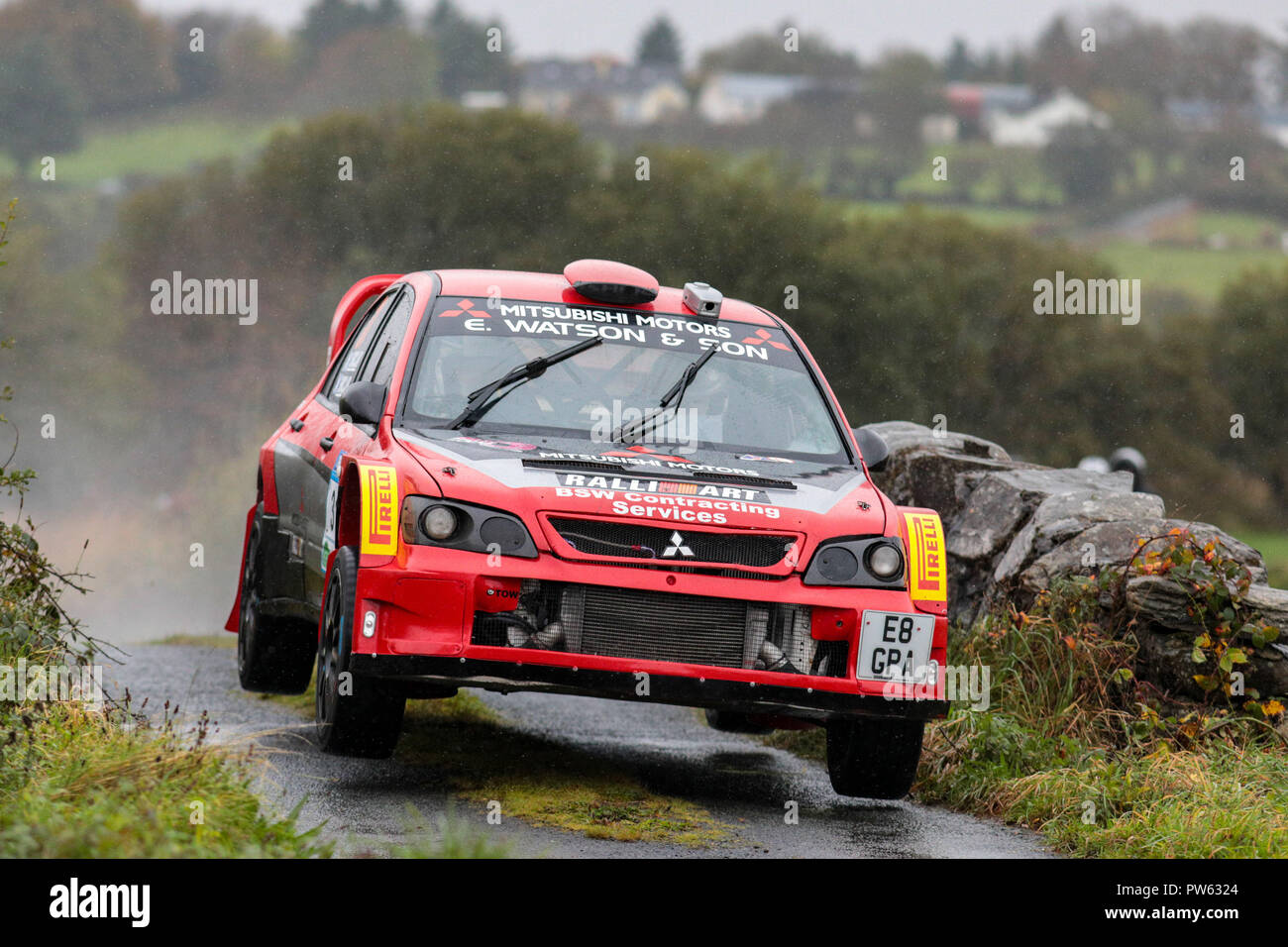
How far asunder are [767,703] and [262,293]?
3977 centimetres

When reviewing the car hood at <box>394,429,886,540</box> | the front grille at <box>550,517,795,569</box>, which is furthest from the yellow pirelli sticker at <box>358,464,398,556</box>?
the front grille at <box>550,517,795,569</box>

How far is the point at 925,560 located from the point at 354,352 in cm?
329

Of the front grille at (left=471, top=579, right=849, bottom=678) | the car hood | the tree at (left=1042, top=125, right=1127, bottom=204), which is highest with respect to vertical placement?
the tree at (left=1042, top=125, right=1127, bottom=204)

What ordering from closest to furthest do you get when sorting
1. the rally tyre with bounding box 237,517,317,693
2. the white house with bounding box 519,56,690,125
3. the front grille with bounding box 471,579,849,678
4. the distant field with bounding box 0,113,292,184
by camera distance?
the front grille with bounding box 471,579,849,678 < the rally tyre with bounding box 237,517,317,693 < the distant field with bounding box 0,113,292,184 < the white house with bounding box 519,56,690,125

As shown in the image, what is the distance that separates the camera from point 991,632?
8.88 metres

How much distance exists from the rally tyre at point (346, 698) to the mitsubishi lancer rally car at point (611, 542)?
0.04 ft

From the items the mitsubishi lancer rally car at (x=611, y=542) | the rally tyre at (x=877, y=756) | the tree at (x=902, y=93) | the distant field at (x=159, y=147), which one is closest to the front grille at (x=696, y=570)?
the mitsubishi lancer rally car at (x=611, y=542)

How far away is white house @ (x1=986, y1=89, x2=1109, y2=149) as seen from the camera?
3088 inches

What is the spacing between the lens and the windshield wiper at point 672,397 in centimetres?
760

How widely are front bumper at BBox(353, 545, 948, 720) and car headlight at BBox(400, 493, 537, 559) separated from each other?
41 millimetres

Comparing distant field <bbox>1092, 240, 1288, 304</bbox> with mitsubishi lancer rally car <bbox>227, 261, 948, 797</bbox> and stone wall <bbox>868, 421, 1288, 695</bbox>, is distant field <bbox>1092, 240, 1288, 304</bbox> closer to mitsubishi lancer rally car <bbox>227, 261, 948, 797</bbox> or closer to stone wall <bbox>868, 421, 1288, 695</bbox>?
stone wall <bbox>868, 421, 1288, 695</bbox>

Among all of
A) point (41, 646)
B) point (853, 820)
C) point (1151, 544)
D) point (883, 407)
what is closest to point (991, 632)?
point (1151, 544)

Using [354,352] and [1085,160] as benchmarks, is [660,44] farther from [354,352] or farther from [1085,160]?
[354,352]

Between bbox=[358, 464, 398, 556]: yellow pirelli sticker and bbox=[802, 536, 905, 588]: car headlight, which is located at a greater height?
bbox=[358, 464, 398, 556]: yellow pirelli sticker
